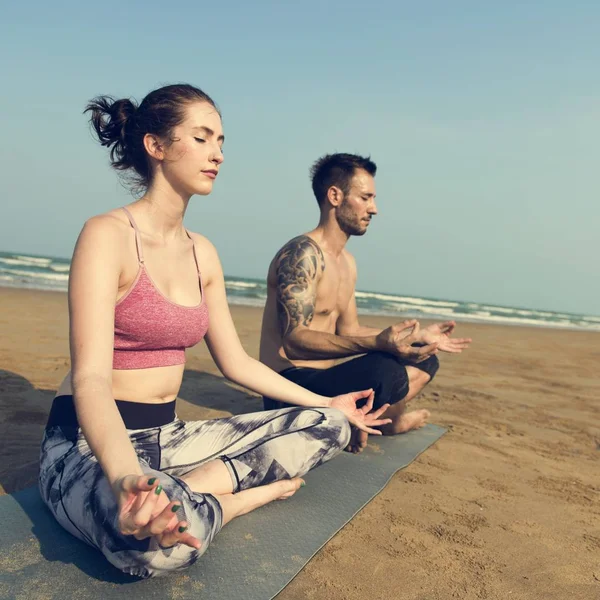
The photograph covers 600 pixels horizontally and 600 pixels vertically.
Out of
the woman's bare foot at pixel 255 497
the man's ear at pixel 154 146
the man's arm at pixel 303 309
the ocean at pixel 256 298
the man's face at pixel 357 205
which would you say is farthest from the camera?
the ocean at pixel 256 298

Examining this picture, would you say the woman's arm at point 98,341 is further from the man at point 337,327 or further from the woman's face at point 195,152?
the man at point 337,327

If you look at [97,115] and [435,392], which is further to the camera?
[435,392]

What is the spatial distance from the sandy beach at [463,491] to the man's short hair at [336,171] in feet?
6.32

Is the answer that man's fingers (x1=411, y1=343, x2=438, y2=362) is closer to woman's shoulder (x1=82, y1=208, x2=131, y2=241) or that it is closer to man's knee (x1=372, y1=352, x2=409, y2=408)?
man's knee (x1=372, y1=352, x2=409, y2=408)

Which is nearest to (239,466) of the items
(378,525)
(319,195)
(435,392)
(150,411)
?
(150,411)

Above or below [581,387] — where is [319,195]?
above

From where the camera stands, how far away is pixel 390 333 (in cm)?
348

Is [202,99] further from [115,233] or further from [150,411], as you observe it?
[150,411]

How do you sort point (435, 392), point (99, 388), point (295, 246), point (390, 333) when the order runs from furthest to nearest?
point (435, 392) → point (295, 246) → point (390, 333) → point (99, 388)

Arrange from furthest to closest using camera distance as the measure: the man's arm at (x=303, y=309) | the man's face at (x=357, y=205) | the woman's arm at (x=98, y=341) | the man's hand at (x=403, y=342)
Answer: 1. the man's face at (x=357, y=205)
2. the man's arm at (x=303, y=309)
3. the man's hand at (x=403, y=342)
4. the woman's arm at (x=98, y=341)

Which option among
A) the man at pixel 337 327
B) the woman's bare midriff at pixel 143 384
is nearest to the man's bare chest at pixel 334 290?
the man at pixel 337 327

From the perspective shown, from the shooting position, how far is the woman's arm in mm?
1794

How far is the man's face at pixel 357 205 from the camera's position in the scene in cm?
422

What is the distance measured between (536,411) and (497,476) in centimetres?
226
